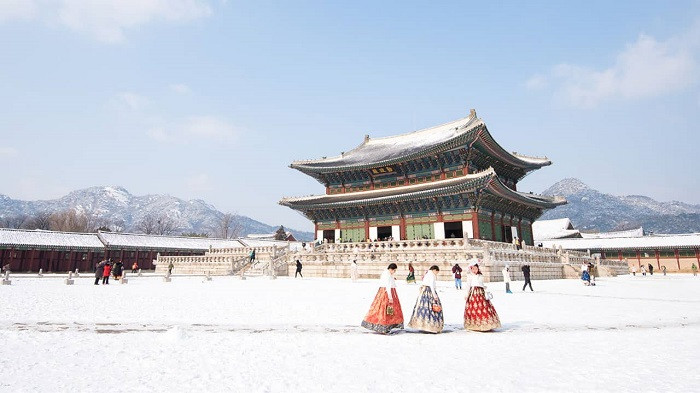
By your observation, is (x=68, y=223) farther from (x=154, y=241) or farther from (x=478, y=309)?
(x=478, y=309)

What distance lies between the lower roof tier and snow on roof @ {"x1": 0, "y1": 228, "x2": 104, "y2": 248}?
21110mm

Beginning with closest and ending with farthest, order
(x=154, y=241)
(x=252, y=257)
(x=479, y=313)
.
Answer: (x=479, y=313)
(x=252, y=257)
(x=154, y=241)

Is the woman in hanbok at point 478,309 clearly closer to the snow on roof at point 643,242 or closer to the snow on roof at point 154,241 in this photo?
the snow on roof at point 643,242

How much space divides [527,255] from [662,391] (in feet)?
79.0

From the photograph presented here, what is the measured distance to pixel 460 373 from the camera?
546cm

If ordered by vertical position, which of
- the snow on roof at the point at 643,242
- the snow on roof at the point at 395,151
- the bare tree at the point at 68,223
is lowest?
the snow on roof at the point at 643,242

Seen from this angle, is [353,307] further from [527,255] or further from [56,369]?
[527,255]

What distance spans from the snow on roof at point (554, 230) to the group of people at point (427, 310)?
63.8 meters

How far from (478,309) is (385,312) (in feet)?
6.87

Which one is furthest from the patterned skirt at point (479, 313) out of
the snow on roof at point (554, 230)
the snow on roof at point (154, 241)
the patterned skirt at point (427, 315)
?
the snow on roof at point (554, 230)

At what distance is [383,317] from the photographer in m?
8.27

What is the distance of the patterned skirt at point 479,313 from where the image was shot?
8.56 m

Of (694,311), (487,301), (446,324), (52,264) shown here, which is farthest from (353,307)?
(52,264)

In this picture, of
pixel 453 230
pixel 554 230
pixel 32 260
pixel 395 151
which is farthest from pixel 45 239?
pixel 554 230
